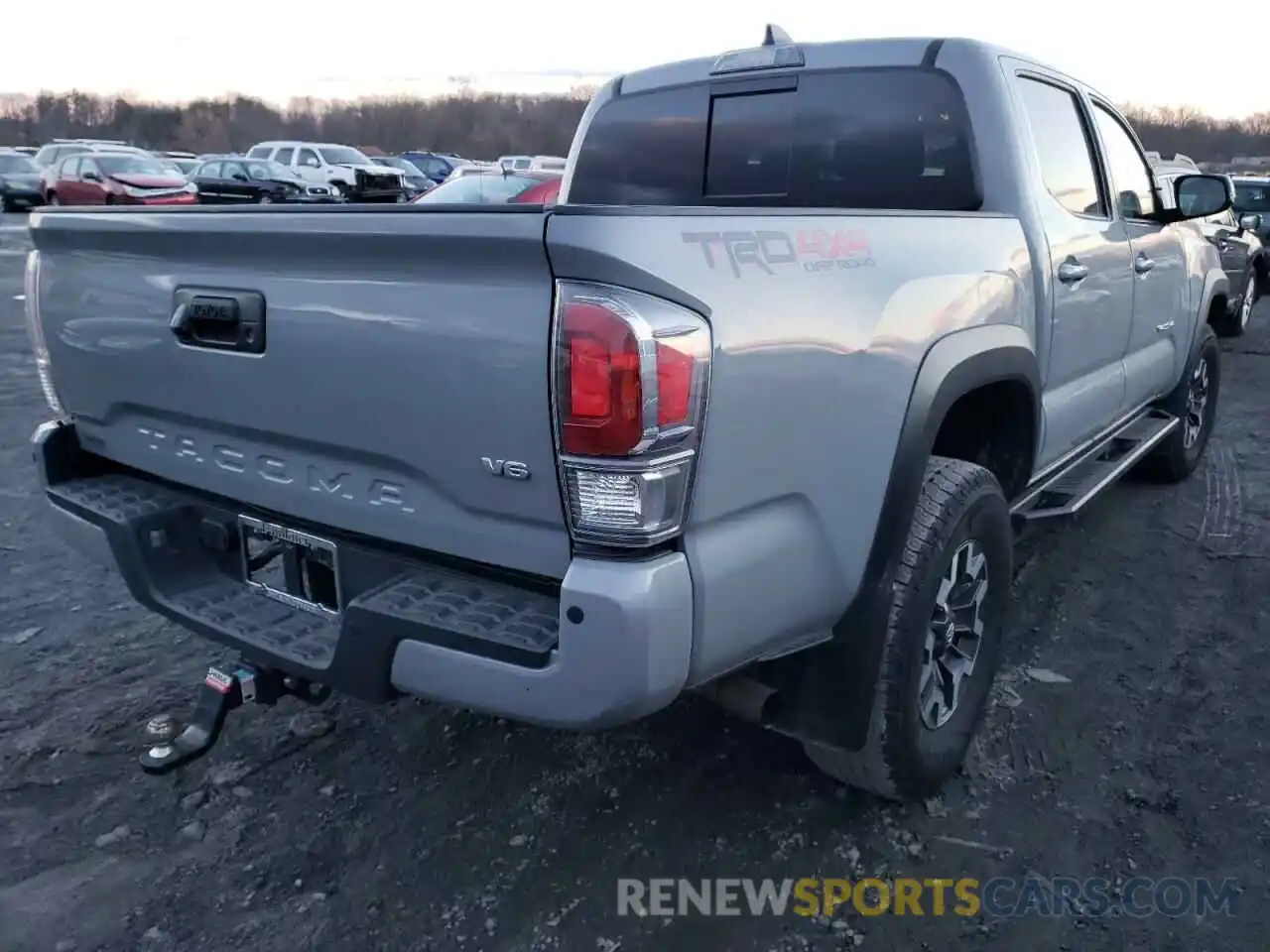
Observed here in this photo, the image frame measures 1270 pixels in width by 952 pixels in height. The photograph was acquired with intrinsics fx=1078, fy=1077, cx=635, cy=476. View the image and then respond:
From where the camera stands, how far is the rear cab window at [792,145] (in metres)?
3.47

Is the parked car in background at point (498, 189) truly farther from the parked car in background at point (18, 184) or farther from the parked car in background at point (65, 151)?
the parked car in background at point (18, 184)

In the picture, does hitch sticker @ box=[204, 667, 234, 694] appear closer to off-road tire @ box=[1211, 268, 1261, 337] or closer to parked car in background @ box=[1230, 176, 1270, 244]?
off-road tire @ box=[1211, 268, 1261, 337]

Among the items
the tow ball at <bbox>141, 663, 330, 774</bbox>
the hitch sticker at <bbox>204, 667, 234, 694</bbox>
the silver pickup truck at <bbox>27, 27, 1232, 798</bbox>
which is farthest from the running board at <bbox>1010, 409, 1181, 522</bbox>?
the hitch sticker at <bbox>204, 667, 234, 694</bbox>

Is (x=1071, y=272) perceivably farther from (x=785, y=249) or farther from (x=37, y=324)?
(x=37, y=324)

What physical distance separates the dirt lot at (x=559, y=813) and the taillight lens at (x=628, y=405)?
3.68ft

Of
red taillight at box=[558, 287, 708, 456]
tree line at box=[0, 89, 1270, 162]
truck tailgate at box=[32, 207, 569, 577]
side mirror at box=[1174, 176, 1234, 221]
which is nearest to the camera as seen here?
red taillight at box=[558, 287, 708, 456]

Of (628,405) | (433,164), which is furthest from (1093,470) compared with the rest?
(433,164)

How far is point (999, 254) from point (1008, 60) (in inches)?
36.1

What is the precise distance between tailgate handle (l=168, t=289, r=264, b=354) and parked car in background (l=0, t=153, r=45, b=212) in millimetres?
29538

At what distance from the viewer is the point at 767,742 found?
3.29 m

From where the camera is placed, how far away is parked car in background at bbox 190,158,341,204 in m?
25.2

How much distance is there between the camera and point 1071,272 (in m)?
3.50

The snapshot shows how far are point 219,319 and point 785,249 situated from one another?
1.31 metres

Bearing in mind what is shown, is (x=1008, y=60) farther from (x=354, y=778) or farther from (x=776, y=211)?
(x=354, y=778)
